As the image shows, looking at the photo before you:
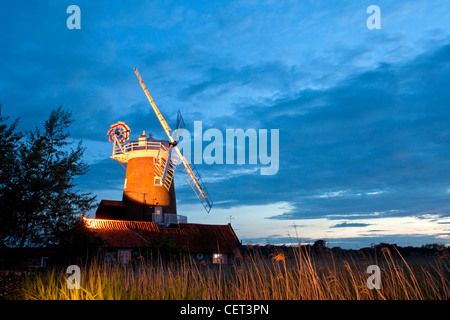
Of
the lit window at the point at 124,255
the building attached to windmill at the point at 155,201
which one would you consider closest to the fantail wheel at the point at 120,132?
A: the building attached to windmill at the point at 155,201

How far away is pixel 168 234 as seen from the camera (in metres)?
30.7

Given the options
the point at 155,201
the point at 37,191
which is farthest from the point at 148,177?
the point at 37,191

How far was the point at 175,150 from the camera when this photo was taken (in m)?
38.5

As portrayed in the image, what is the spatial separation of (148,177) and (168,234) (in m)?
7.59

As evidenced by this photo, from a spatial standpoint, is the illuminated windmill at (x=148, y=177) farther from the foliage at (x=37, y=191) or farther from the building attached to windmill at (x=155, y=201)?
the foliage at (x=37, y=191)

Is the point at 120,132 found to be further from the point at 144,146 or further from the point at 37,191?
the point at 37,191

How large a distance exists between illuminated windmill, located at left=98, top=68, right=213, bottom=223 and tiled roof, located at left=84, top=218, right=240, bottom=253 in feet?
7.94

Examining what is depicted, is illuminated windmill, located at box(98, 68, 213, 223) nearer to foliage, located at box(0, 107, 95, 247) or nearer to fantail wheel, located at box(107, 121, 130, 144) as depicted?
fantail wheel, located at box(107, 121, 130, 144)

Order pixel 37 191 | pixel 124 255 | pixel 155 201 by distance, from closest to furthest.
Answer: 1. pixel 37 191
2. pixel 124 255
3. pixel 155 201

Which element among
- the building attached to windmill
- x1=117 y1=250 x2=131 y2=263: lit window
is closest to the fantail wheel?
the building attached to windmill

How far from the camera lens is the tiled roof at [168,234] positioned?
29656 millimetres

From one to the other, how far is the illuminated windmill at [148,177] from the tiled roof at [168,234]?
2.42 meters

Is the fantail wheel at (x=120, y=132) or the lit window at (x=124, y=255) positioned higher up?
the fantail wheel at (x=120, y=132)
